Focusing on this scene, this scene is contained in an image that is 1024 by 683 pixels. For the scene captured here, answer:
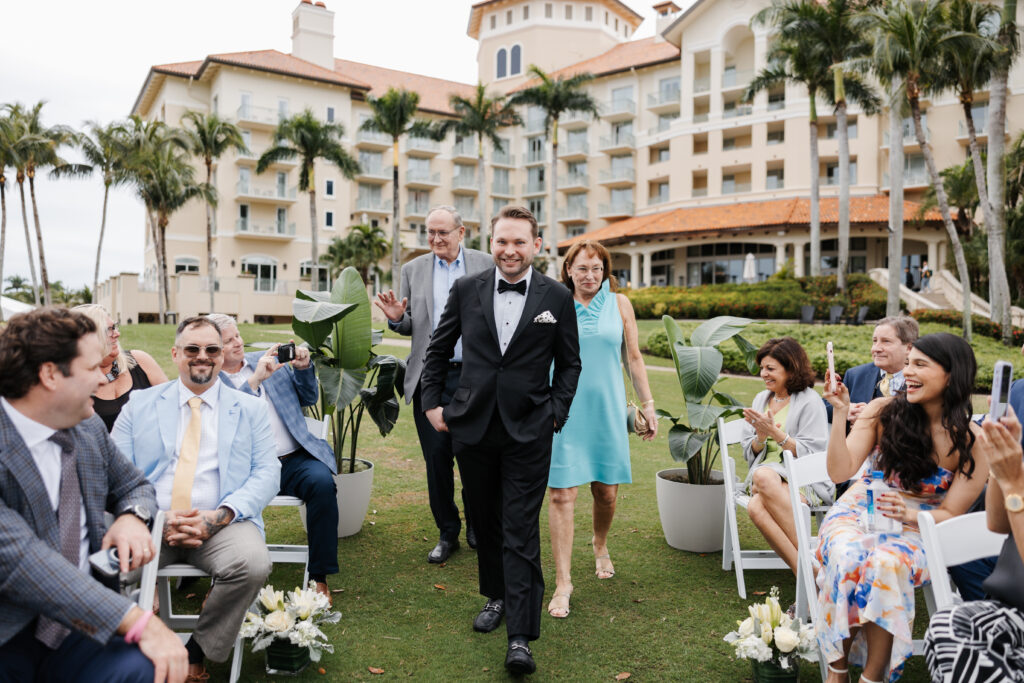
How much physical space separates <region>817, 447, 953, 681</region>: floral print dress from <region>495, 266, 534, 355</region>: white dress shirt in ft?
5.89

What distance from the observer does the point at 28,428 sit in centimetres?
229

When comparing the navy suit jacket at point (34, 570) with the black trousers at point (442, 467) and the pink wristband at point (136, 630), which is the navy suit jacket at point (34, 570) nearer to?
the pink wristband at point (136, 630)

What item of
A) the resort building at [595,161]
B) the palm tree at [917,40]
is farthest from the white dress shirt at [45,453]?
the resort building at [595,161]

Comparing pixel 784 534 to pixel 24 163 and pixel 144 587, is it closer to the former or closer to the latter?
pixel 144 587

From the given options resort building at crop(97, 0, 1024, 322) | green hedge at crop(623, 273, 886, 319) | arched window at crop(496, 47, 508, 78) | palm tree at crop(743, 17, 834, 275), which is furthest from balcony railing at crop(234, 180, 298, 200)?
palm tree at crop(743, 17, 834, 275)

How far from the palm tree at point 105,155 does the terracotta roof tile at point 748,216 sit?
2187 centimetres

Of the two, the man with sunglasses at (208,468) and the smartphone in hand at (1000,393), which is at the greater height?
the smartphone in hand at (1000,393)

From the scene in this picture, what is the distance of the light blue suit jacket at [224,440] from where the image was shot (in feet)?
11.0

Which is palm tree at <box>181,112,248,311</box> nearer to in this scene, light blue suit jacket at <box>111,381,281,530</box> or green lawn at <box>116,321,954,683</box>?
green lawn at <box>116,321,954,683</box>

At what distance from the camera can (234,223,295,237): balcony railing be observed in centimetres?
4303

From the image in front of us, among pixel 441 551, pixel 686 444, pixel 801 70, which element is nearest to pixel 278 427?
pixel 441 551

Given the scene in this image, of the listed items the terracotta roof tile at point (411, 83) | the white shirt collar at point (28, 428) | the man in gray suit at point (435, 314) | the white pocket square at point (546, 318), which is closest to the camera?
the white shirt collar at point (28, 428)

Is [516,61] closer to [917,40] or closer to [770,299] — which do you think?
[770,299]

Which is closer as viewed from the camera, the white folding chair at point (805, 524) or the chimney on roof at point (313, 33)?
the white folding chair at point (805, 524)
